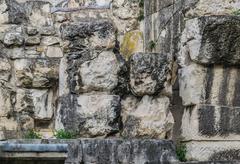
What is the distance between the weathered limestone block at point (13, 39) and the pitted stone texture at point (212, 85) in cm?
425

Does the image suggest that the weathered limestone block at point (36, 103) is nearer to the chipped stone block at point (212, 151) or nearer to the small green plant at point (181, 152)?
the small green plant at point (181, 152)

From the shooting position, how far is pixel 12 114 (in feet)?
32.2

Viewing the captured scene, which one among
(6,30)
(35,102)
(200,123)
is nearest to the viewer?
(200,123)

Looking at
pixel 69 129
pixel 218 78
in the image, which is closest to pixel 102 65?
pixel 69 129

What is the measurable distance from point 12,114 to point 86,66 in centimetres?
261

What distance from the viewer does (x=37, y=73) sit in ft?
30.8

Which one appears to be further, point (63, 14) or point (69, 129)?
point (63, 14)

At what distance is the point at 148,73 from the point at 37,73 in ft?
7.52

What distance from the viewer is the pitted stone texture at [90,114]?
742 centimetres

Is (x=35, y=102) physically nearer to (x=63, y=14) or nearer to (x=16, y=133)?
(x=16, y=133)

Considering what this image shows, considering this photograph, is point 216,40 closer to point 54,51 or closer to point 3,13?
point 54,51

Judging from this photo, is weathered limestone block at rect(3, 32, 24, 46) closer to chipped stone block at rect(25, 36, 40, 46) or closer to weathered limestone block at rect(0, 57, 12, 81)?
chipped stone block at rect(25, 36, 40, 46)

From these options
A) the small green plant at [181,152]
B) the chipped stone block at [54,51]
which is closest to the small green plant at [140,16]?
the chipped stone block at [54,51]

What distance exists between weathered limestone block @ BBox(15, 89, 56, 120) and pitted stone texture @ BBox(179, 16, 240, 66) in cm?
251
